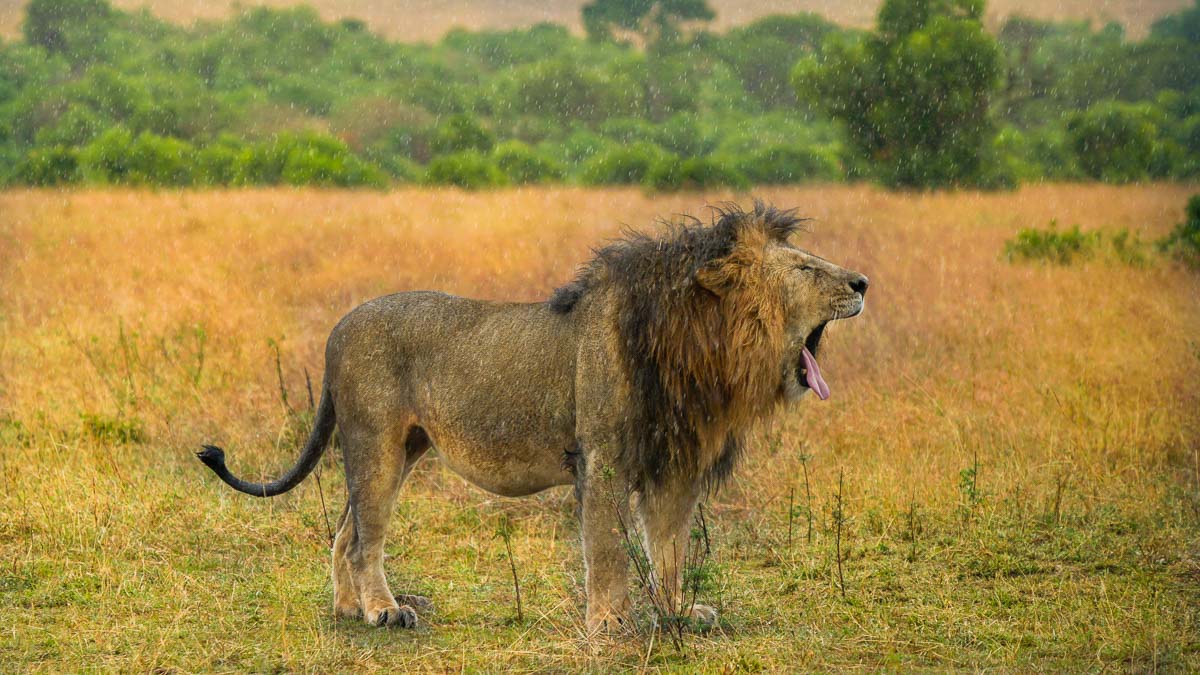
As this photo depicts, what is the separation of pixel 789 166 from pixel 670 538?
3795cm

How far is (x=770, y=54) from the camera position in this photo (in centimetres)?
6775

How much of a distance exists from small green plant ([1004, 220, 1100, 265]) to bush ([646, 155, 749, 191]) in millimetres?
14213

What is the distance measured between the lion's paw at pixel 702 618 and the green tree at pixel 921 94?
27.5 m

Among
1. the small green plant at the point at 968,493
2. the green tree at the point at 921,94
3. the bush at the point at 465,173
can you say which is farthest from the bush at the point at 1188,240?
the bush at the point at 465,173

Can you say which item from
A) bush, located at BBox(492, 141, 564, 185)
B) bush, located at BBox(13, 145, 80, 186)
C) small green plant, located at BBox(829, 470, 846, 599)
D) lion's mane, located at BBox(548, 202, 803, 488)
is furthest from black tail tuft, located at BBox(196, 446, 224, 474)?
bush, located at BBox(492, 141, 564, 185)

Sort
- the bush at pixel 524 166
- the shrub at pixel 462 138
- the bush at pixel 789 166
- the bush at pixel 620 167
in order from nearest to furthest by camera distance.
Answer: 1. the bush at pixel 620 167
2. the bush at pixel 524 166
3. the bush at pixel 789 166
4. the shrub at pixel 462 138

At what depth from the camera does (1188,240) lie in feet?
52.1

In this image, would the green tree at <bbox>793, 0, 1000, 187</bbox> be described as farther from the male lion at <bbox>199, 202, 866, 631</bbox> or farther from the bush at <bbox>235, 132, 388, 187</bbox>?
the male lion at <bbox>199, 202, 866, 631</bbox>

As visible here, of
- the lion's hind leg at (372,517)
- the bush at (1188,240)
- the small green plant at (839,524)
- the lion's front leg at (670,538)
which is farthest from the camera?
the bush at (1188,240)

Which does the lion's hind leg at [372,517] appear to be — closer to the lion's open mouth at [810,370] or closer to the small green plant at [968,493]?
the lion's open mouth at [810,370]

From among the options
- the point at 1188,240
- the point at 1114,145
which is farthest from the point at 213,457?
the point at 1114,145

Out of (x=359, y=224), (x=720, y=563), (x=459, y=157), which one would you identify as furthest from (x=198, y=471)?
(x=459, y=157)

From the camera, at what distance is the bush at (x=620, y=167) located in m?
37.5

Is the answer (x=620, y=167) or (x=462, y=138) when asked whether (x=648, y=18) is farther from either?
(x=620, y=167)
